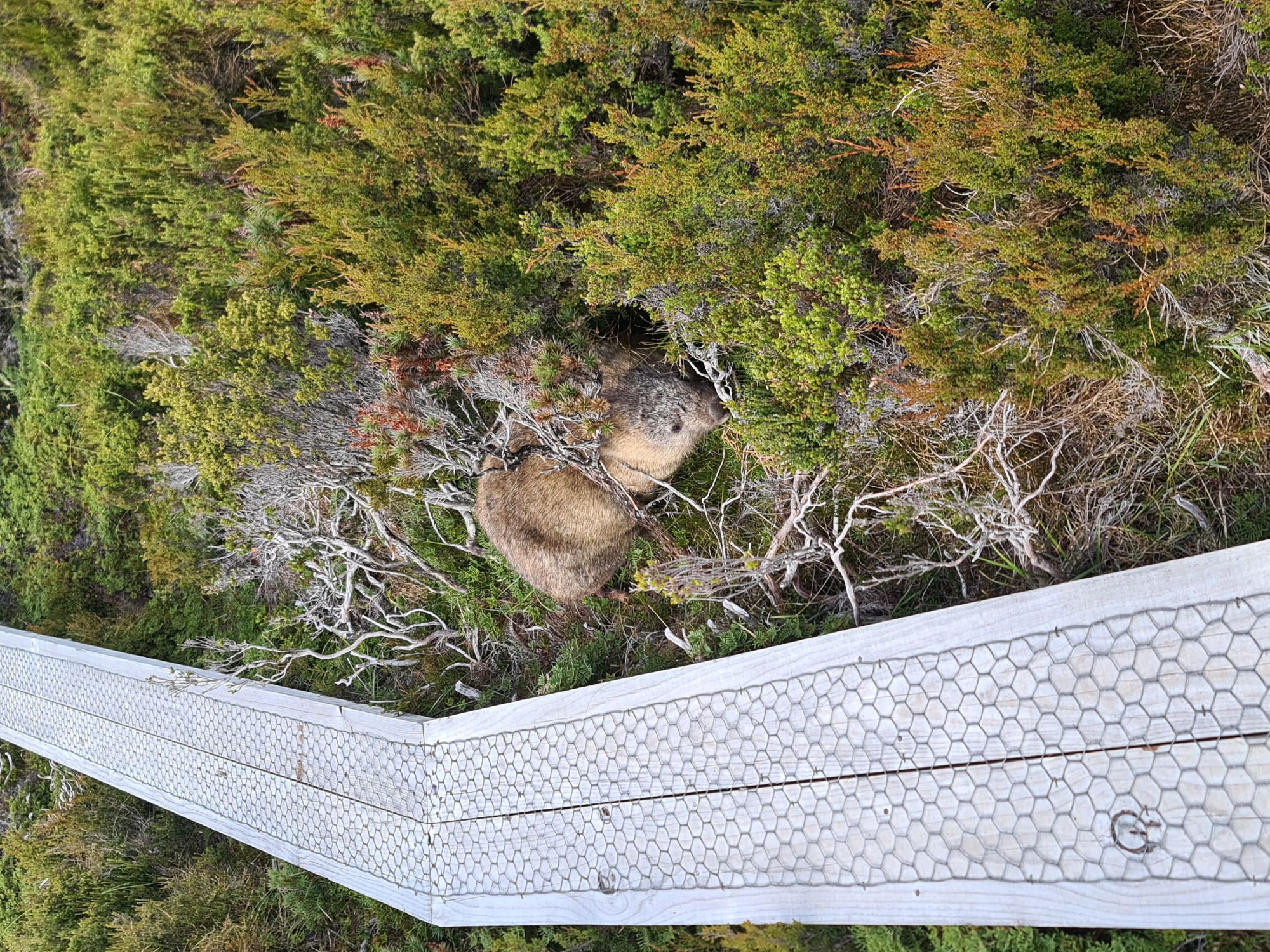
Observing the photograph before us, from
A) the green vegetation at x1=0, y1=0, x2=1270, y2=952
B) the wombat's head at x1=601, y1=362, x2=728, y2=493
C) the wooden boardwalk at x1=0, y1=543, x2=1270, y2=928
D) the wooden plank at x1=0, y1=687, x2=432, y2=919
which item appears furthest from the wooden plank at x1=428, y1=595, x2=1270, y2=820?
the wombat's head at x1=601, y1=362, x2=728, y2=493

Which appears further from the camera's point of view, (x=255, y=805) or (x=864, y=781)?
(x=255, y=805)

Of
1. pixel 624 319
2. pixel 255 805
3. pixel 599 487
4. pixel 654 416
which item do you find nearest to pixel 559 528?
pixel 599 487

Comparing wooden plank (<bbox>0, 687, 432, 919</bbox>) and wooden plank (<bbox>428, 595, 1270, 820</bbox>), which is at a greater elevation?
wooden plank (<bbox>428, 595, 1270, 820</bbox>)

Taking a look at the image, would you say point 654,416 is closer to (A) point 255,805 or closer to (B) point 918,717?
(B) point 918,717

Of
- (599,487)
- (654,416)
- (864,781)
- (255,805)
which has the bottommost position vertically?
(255,805)

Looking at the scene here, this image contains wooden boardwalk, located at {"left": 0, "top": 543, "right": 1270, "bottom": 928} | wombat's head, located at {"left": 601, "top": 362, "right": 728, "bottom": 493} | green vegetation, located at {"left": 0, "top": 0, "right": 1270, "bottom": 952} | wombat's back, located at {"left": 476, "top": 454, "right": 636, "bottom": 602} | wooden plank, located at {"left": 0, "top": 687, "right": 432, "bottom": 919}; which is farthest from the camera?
wooden plank, located at {"left": 0, "top": 687, "right": 432, "bottom": 919}

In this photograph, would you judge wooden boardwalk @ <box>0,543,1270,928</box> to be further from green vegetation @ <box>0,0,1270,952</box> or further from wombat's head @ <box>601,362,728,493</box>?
wombat's head @ <box>601,362,728,493</box>

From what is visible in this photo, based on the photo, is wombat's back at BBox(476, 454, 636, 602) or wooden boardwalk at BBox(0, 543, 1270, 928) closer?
wooden boardwalk at BBox(0, 543, 1270, 928)

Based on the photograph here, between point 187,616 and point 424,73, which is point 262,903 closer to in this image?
point 187,616
